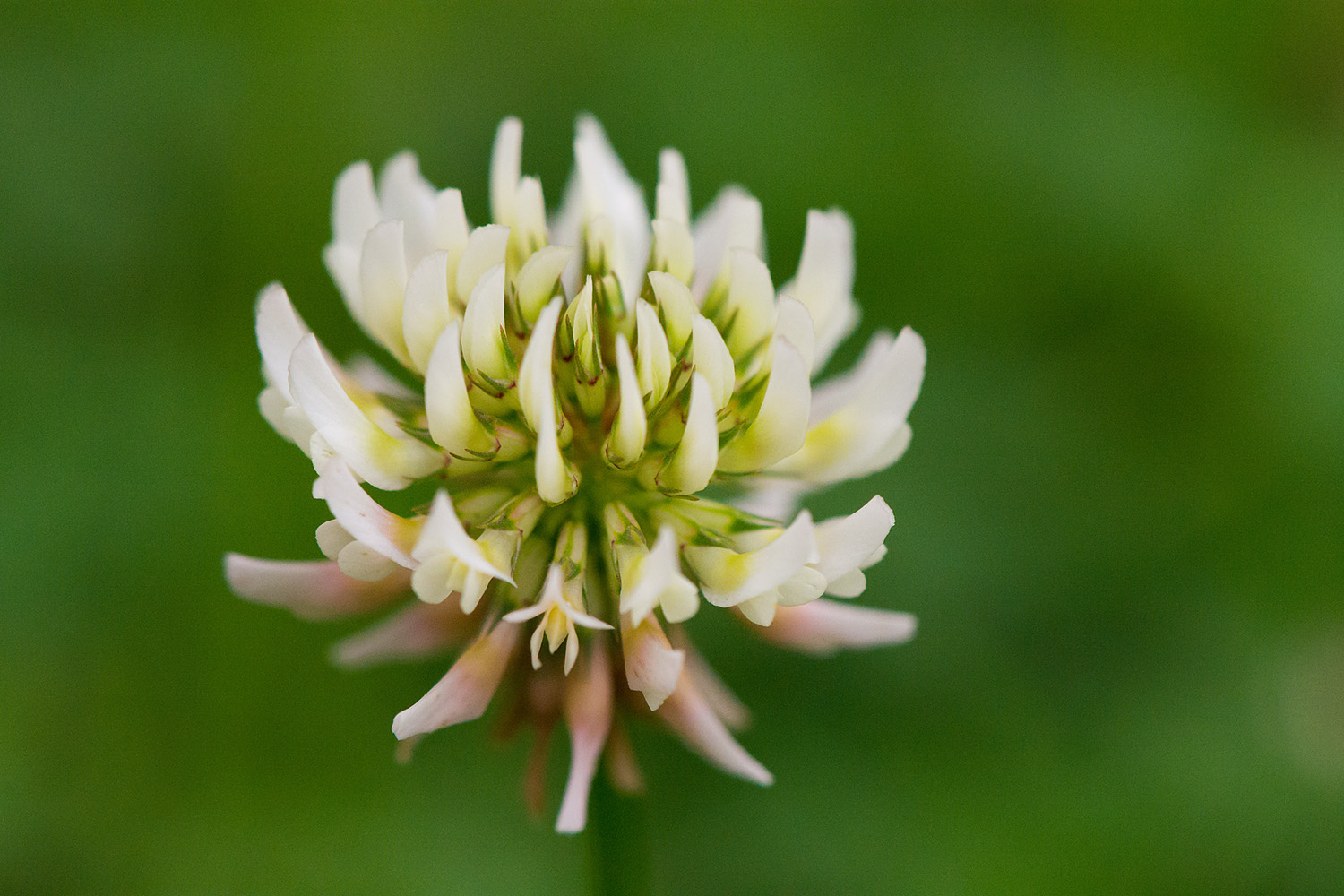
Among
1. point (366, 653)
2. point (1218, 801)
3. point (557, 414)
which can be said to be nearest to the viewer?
point (557, 414)

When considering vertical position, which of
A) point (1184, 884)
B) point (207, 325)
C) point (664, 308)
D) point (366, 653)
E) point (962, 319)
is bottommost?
point (1184, 884)

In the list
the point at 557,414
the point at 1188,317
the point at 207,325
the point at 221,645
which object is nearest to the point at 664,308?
the point at 557,414

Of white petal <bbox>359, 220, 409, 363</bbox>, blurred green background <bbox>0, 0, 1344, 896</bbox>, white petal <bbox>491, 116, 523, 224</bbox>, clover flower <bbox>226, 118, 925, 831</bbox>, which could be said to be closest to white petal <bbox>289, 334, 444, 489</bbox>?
clover flower <bbox>226, 118, 925, 831</bbox>

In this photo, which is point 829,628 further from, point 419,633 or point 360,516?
point 360,516

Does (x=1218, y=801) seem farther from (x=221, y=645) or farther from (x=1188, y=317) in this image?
(x=221, y=645)

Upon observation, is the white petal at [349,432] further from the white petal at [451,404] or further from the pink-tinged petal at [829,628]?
the pink-tinged petal at [829,628]

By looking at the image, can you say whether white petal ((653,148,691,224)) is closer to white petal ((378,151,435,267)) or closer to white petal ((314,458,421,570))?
white petal ((378,151,435,267))

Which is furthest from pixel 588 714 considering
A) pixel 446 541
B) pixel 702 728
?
pixel 446 541

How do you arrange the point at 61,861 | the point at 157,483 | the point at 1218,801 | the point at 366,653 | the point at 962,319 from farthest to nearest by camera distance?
the point at 962,319
the point at 157,483
the point at 1218,801
the point at 61,861
the point at 366,653

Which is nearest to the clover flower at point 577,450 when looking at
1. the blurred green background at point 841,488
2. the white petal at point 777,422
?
the white petal at point 777,422
